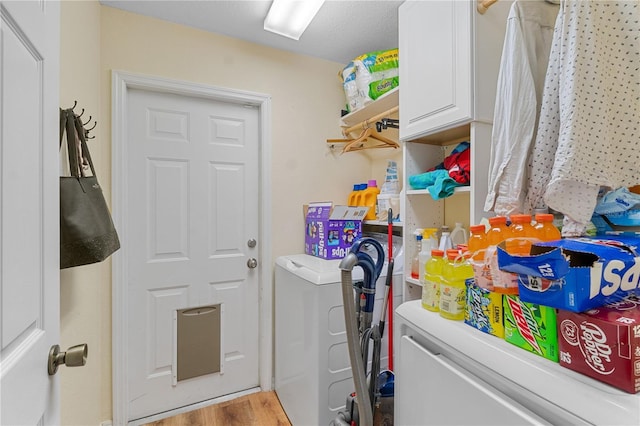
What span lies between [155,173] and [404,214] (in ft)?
5.11

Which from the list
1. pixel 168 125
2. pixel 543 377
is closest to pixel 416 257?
pixel 543 377

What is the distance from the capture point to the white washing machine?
58.6 inches

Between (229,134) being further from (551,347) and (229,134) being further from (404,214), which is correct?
(551,347)

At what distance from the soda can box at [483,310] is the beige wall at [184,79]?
141 cm

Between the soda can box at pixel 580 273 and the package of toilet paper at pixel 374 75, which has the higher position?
the package of toilet paper at pixel 374 75

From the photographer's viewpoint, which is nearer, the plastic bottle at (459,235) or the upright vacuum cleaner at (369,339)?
the upright vacuum cleaner at (369,339)

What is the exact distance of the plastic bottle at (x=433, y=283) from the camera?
34.9 inches

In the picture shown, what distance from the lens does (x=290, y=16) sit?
1699 millimetres

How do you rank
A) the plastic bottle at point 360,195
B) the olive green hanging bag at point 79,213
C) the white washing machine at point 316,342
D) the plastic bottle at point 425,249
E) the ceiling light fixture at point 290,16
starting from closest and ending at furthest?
the olive green hanging bag at point 79,213, the plastic bottle at point 425,249, the white washing machine at point 316,342, the ceiling light fixture at point 290,16, the plastic bottle at point 360,195

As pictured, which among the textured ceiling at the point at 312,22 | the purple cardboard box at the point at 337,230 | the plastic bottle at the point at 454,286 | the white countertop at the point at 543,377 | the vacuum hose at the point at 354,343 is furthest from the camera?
the purple cardboard box at the point at 337,230

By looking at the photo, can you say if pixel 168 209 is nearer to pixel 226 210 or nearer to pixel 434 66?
pixel 226 210

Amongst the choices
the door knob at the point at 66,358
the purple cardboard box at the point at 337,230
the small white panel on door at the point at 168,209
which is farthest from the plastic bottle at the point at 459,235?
the small white panel on door at the point at 168,209

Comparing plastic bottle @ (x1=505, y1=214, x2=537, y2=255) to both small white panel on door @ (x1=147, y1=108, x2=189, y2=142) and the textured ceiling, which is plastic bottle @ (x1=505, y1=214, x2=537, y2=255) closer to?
the textured ceiling

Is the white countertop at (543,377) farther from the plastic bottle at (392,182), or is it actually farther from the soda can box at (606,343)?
the plastic bottle at (392,182)
